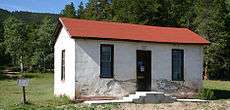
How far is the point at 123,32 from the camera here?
977 inches

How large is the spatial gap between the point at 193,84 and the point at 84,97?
21.9 ft

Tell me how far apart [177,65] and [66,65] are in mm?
6053

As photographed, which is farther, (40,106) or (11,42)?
(11,42)

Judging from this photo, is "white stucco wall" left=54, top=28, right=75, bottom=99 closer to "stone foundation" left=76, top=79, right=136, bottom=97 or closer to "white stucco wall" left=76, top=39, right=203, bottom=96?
"white stucco wall" left=76, top=39, right=203, bottom=96

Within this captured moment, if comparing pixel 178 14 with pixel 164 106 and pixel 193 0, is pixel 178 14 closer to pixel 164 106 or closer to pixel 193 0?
pixel 193 0

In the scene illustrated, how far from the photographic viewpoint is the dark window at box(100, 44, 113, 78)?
23.3 m

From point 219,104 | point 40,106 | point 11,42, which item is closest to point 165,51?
point 219,104

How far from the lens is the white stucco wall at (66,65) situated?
2269cm

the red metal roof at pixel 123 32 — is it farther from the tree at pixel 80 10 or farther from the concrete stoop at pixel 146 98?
the tree at pixel 80 10

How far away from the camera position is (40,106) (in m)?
20.3

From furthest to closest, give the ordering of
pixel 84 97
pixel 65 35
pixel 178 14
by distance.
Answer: pixel 178 14
pixel 65 35
pixel 84 97

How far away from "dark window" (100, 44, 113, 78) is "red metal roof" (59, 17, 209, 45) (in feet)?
2.01

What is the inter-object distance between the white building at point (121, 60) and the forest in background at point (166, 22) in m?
15.7

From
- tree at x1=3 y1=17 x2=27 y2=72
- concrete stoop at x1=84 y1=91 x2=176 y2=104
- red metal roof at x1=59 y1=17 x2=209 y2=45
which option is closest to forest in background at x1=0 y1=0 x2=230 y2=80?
tree at x1=3 y1=17 x2=27 y2=72
